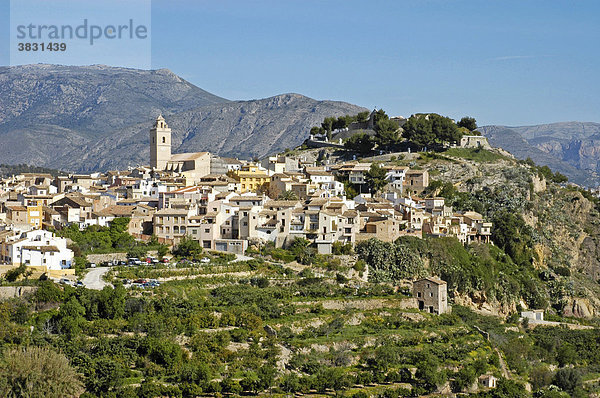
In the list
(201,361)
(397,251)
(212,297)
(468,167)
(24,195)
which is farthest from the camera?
(468,167)

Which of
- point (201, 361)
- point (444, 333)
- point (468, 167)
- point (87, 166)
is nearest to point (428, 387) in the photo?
point (444, 333)

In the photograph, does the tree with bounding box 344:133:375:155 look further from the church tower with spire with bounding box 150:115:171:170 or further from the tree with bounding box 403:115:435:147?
the church tower with spire with bounding box 150:115:171:170

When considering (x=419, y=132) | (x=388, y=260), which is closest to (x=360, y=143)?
(x=419, y=132)

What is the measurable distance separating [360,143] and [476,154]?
9122 mm

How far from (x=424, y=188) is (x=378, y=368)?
2792 cm

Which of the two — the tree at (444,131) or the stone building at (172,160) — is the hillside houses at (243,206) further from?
the tree at (444,131)

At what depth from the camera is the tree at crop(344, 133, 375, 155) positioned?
70625 millimetres

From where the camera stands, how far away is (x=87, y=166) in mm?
184750

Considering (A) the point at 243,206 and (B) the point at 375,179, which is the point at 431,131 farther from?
(A) the point at 243,206

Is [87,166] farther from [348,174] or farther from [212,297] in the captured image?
[212,297]

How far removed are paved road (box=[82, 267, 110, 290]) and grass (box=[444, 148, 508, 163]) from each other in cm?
3572

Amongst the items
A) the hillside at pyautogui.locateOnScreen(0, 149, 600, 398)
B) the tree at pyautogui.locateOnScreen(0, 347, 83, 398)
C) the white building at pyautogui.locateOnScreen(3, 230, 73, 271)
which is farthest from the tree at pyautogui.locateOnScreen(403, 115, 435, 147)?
the tree at pyautogui.locateOnScreen(0, 347, 83, 398)

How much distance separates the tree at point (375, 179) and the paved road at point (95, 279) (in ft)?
78.3

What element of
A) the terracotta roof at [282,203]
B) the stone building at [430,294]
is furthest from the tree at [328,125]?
the stone building at [430,294]
